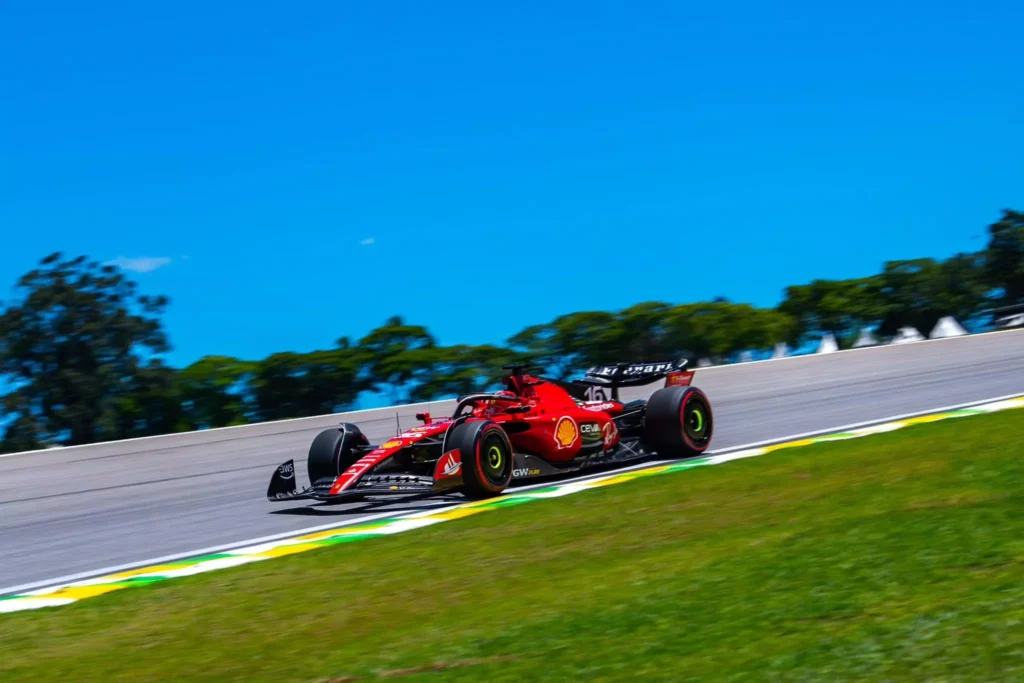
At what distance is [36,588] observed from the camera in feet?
27.8

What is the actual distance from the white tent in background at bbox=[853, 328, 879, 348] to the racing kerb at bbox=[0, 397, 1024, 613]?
14.6 meters

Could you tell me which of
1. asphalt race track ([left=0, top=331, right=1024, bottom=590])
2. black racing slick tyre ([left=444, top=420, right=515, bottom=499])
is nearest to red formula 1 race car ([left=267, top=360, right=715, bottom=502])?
black racing slick tyre ([left=444, top=420, right=515, bottom=499])

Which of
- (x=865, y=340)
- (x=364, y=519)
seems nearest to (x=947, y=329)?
(x=865, y=340)

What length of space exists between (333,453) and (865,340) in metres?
18.7

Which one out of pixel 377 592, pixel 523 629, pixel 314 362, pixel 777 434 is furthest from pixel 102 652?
pixel 314 362

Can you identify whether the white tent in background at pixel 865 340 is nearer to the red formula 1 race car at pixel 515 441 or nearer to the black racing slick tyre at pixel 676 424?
the red formula 1 race car at pixel 515 441

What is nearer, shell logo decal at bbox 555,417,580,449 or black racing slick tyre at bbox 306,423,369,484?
black racing slick tyre at bbox 306,423,369,484

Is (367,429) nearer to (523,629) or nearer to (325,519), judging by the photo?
(325,519)

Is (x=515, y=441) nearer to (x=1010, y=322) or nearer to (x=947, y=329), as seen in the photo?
(x=947, y=329)

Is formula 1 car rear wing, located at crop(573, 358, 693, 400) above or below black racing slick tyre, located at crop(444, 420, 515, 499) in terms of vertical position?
above

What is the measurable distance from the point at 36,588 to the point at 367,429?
9.34 metres

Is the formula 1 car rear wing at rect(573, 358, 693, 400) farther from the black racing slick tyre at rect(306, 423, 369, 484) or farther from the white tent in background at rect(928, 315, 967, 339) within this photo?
the white tent in background at rect(928, 315, 967, 339)

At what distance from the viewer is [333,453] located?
37.3ft

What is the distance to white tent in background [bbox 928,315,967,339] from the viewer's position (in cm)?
2734
